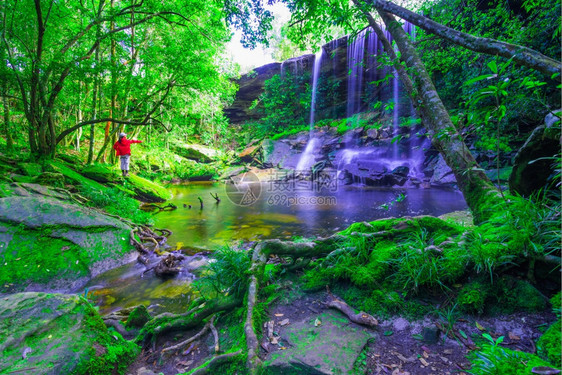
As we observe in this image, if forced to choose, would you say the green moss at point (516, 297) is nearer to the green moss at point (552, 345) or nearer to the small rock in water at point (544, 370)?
the green moss at point (552, 345)

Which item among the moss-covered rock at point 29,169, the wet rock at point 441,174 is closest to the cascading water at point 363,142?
the wet rock at point 441,174

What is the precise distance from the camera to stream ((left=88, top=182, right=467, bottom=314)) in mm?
4082

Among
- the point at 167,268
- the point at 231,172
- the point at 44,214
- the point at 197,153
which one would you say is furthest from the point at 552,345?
the point at 197,153

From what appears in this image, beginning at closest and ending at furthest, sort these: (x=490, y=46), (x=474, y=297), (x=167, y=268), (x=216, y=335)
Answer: (x=474, y=297) < (x=216, y=335) < (x=490, y=46) < (x=167, y=268)

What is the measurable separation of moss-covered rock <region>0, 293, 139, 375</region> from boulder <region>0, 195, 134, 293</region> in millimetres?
2656

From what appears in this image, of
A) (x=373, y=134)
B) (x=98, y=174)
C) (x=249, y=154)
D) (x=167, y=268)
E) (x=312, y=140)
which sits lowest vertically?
→ (x=167, y=268)

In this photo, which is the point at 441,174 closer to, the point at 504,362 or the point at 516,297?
the point at 516,297

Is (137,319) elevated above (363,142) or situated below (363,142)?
below

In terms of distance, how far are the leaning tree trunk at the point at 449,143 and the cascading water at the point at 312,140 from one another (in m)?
16.5

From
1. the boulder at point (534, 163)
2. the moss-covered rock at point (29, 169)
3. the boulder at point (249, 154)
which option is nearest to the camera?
the boulder at point (534, 163)

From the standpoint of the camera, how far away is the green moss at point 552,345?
4.59 feet

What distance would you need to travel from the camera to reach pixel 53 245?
175 inches

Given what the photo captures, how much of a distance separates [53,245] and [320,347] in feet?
16.9

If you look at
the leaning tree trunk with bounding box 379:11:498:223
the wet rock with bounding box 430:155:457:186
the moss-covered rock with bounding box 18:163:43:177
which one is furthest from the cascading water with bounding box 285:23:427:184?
the moss-covered rock with bounding box 18:163:43:177
